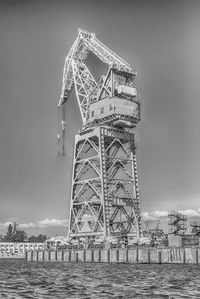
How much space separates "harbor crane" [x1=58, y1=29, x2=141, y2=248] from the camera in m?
108

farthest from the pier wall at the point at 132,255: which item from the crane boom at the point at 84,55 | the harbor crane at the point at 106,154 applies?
the crane boom at the point at 84,55

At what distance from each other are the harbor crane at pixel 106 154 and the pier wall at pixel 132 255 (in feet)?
14.8

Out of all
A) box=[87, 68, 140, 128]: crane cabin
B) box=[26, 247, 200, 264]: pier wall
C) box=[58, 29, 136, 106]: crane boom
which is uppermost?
box=[58, 29, 136, 106]: crane boom

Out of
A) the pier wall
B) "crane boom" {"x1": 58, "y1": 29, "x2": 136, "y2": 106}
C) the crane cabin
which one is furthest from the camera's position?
"crane boom" {"x1": 58, "y1": 29, "x2": 136, "y2": 106}

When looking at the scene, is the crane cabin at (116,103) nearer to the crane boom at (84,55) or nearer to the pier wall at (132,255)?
the crane boom at (84,55)

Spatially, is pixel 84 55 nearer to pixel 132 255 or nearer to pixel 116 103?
pixel 116 103

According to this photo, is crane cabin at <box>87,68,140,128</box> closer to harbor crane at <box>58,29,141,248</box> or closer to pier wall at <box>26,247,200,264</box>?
harbor crane at <box>58,29,141,248</box>

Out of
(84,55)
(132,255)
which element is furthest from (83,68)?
(132,255)

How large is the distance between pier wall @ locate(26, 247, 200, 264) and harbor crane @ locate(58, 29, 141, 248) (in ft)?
14.8

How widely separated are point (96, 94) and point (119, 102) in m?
9.79

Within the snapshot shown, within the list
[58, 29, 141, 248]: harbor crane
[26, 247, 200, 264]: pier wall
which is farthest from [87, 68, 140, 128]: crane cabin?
[26, 247, 200, 264]: pier wall

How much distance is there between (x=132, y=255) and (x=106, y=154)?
94.8ft

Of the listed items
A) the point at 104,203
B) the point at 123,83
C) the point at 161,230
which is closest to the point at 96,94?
the point at 123,83

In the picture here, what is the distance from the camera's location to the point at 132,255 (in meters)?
92.2
